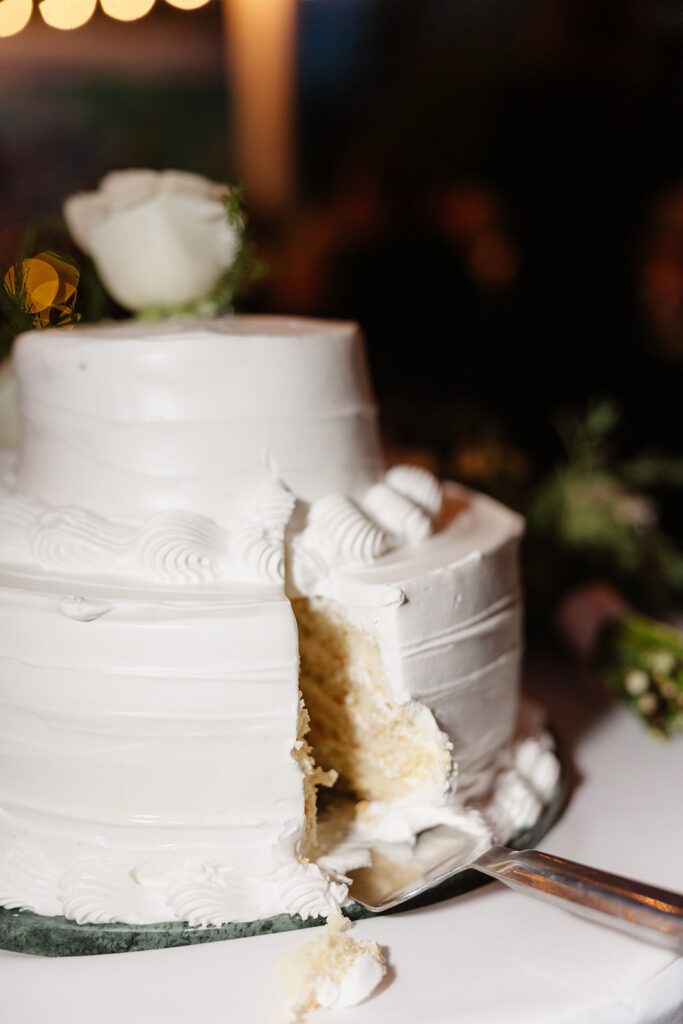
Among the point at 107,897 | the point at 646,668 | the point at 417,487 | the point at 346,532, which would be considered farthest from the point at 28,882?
the point at 646,668

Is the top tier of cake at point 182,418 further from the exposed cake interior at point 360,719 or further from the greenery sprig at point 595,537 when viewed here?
the greenery sprig at point 595,537

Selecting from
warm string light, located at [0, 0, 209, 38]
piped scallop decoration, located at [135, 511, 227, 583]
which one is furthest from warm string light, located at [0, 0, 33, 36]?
piped scallop decoration, located at [135, 511, 227, 583]

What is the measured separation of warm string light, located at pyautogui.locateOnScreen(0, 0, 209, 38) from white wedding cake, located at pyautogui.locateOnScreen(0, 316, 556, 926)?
8.96ft

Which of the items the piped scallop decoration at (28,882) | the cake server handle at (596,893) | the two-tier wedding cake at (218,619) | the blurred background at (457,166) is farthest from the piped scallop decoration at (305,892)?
the blurred background at (457,166)

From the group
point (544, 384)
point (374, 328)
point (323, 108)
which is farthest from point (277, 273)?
point (544, 384)

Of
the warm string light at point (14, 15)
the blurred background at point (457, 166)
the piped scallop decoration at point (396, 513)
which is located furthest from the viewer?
the blurred background at point (457, 166)

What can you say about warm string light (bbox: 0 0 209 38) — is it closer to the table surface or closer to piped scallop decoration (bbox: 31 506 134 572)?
piped scallop decoration (bbox: 31 506 134 572)

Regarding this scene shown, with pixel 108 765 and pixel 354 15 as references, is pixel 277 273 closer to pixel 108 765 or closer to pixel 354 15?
pixel 354 15

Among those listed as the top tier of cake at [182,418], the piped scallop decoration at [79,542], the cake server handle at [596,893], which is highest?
the top tier of cake at [182,418]

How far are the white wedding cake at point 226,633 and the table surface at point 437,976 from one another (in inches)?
3.2

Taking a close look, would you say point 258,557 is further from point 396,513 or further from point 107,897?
point 107,897

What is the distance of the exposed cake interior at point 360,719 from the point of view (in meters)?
1.75

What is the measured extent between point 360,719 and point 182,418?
0.64 m

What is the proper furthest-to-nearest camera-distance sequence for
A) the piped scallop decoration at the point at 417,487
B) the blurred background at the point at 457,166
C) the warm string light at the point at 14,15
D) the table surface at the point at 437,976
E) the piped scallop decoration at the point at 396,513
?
1. the blurred background at the point at 457,166
2. the warm string light at the point at 14,15
3. the piped scallop decoration at the point at 417,487
4. the piped scallop decoration at the point at 396,513
5. the table surface at the point at 437,976
